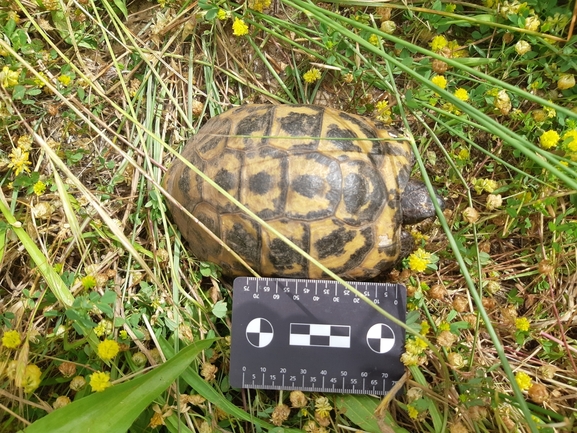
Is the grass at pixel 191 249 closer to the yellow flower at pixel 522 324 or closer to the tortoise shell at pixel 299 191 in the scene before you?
the yellow flower at pixel 522 324

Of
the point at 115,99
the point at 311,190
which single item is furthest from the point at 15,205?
the point at 311,190

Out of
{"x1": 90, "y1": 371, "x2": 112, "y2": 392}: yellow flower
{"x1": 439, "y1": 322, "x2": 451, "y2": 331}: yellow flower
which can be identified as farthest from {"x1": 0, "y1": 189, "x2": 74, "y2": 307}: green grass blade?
{"x1": 439, "y1": 322, "x2": 451, "y2": 331}: yellow flower

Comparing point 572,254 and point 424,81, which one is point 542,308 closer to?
point 572,254

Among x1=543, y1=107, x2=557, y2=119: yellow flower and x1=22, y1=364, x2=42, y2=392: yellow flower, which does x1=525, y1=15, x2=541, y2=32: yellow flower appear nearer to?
x1=543, y1=107, x2=557, y2=119: yellow flower

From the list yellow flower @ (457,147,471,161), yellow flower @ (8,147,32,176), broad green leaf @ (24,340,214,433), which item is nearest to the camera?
broad green leaf @ (24,340,214,433)

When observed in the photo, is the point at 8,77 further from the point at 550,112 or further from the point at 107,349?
the point at 550,112

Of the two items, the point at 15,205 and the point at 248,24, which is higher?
the point at 248,24
